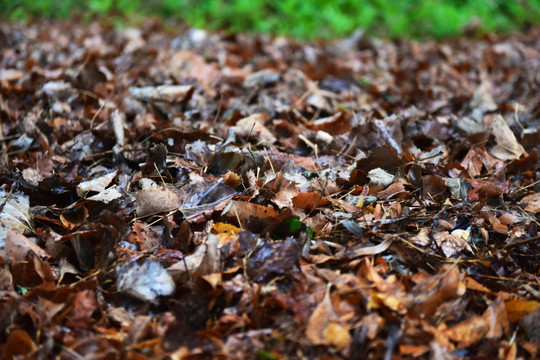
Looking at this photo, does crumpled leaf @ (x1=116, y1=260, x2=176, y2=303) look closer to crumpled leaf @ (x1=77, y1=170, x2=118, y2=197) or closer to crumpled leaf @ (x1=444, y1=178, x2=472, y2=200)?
crumpled leaf @ (x1=77, y1=170, x2=118, y2=197)

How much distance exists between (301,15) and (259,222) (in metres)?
4.76

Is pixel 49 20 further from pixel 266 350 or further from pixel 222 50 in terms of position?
pixel 266 350

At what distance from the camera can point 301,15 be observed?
5.90 m

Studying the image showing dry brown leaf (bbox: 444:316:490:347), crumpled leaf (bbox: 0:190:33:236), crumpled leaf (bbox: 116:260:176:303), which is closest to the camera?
dry brown leaf (bbox: 444:316:490:347)

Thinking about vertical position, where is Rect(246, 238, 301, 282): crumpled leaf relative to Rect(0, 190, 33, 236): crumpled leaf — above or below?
below

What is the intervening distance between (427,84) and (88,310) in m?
3.05

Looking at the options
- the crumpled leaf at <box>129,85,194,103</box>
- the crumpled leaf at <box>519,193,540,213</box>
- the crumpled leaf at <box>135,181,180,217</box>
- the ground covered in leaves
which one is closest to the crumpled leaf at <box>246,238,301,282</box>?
the ground covered in leaves

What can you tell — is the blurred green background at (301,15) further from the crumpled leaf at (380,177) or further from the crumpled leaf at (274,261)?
the crumpled leaf at (274,261)

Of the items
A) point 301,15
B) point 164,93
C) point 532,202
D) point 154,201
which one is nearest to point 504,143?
point 532,202

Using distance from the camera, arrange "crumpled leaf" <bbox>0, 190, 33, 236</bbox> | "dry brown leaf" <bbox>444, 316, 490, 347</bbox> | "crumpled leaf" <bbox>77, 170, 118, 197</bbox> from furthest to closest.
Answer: "crumpled leaf" <bbox>77, 170, 118, 197</bbox>
"crumpled leaf" <bbox>0, 190, 33, 236</bbox>
"dry brown leaf" <bbox>444, 316, 490, 347</bbox>

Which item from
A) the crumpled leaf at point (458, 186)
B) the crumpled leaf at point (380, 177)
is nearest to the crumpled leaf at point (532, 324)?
the crumpled leaf at point (458, 186)

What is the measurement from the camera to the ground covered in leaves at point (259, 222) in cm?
136

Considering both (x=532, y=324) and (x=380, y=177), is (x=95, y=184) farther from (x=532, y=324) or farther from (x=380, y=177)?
(x=532, y=324)

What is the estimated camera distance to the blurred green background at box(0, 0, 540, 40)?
5844 mm
